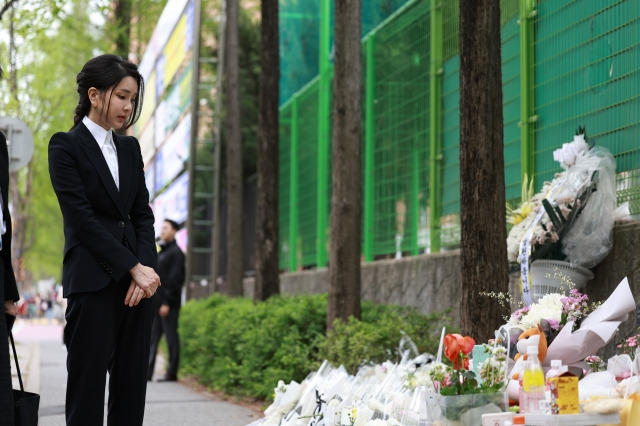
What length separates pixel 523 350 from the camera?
5270 mm

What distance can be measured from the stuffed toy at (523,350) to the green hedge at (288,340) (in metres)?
3.36

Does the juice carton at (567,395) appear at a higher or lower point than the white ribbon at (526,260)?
lower

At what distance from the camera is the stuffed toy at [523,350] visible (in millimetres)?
5031

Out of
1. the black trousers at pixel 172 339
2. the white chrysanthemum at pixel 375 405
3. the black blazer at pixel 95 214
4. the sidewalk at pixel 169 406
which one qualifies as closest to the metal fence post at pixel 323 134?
the black trousers at pixel 172 339

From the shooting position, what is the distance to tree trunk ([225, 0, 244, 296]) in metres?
17.2

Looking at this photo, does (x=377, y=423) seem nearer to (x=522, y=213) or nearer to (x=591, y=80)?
(x=522, y=213)

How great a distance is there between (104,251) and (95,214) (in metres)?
0.25

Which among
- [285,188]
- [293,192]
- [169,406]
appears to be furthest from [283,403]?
[285,188]

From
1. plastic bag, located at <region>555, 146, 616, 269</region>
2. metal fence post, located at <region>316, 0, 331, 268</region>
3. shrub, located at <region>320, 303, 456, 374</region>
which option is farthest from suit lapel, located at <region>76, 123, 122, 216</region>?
metal fence post, located at <region>316, 0, 331, 268</region>

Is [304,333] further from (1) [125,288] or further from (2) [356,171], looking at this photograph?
(1) [125,288]

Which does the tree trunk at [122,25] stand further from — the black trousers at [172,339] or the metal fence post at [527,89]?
the metal fence post at [527,89]

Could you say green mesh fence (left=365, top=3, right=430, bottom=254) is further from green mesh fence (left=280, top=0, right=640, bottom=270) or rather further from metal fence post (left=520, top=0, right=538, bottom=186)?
metal fence post (left=520, top=0, right=538, bottom=186)

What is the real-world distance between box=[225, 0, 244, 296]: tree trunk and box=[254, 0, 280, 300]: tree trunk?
346cm

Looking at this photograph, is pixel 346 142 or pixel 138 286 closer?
pixel 138 286
